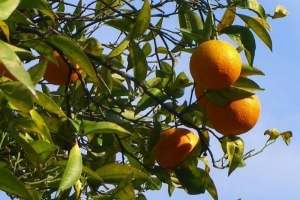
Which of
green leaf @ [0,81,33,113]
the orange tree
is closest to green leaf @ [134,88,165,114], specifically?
the orange tree

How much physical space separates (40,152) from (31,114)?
0.08 m

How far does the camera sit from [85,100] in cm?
182

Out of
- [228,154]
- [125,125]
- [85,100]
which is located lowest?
[228,154]

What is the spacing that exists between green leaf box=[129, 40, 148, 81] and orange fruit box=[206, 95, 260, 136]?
22 cm

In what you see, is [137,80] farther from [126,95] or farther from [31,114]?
[31,114]

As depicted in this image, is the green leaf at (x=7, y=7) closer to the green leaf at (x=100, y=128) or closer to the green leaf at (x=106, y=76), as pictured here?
the green leaf at (x=100, y=128)

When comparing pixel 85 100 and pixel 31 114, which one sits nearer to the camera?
pixel 31 114

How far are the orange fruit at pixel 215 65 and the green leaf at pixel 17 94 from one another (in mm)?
391

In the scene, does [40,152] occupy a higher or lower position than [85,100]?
lower

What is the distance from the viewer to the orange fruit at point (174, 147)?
1.62 metres

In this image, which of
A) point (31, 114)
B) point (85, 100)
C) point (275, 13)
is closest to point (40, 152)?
point (31, 114)

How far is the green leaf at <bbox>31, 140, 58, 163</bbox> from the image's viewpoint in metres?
1.30

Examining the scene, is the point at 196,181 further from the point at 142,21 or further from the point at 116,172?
the point at 142,21

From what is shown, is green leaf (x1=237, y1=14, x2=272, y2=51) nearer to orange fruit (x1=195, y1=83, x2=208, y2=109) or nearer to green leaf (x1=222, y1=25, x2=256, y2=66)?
green leaf (x1=222, y1=25, x2=256, y2=66)
